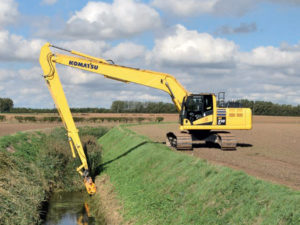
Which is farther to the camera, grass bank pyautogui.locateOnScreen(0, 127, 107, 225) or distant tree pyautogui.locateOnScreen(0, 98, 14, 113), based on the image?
distant tree pyautogui.locateOnScreen(0, 98, 14, 113)

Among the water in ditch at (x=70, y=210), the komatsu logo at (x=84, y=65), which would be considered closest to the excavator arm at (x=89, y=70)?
the komatsu logo at (x=84, y=65)

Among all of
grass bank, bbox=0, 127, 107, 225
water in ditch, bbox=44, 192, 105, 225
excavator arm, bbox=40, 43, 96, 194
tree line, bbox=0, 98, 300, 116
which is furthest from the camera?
tree line, bbox=0, 98, 300, 116

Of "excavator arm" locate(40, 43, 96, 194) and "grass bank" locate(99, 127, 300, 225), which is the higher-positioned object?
"excavator arm" locate(40, 43, 96, 194)

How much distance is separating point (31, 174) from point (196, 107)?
31.7 ft

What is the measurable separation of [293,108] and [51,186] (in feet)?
311

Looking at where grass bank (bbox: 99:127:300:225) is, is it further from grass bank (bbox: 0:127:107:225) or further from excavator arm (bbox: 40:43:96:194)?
grass bank (bbox: 0:127:107:225)

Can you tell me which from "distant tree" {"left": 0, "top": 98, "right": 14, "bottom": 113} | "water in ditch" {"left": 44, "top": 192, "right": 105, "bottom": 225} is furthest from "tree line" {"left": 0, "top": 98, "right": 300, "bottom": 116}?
"water in ditch" {"left": 44, "top": 192, "right": 105, "bottom": 225}

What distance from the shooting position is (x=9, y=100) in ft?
448

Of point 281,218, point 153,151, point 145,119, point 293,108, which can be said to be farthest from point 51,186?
point 293,108

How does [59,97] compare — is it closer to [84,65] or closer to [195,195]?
[84,65]

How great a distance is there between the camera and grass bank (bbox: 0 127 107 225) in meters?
13.8

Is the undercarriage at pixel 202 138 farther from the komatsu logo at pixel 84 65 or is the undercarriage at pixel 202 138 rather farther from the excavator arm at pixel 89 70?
the komatsu logo at pixel 84 65

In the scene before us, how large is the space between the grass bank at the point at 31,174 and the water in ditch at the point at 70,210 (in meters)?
0.58

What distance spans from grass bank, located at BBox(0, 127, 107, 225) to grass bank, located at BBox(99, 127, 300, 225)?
3579mm
